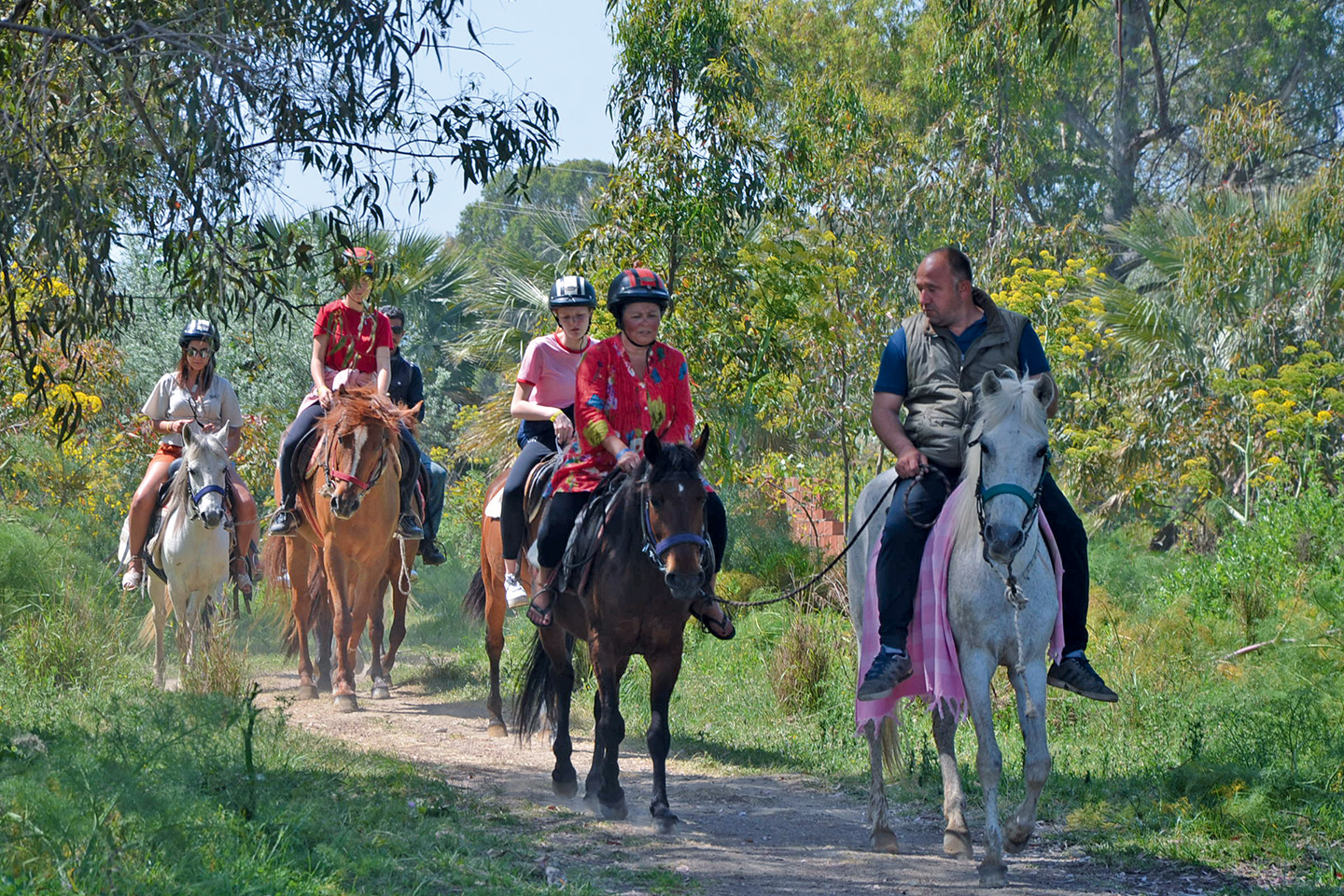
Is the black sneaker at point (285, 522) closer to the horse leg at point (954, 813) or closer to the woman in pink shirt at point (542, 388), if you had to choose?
the woman in pink shirt at point (542, 388)

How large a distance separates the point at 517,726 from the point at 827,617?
4075 mm

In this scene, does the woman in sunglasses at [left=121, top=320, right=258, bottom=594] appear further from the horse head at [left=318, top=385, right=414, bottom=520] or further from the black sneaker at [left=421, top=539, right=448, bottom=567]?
the black sneaker at [left=421, top=539, right=448, bottom=567]

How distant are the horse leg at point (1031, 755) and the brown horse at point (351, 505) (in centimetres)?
631

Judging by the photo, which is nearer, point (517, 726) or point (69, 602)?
point (517, 726)

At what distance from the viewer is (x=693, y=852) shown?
6062 millimetres

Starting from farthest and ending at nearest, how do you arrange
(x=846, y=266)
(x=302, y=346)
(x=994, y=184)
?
(x=302, y=346) < (x=994, y=184) < (x=846, y=266)

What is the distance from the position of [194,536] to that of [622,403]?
200 inches

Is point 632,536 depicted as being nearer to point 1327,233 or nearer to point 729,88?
point 729,88

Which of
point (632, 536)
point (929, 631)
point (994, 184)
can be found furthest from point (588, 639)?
point (994, 184)

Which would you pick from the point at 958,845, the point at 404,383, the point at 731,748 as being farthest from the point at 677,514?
the point at 404,383

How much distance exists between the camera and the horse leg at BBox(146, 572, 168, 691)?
10453mm

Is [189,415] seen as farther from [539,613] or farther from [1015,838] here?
[1015,838]

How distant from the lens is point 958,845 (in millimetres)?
5840

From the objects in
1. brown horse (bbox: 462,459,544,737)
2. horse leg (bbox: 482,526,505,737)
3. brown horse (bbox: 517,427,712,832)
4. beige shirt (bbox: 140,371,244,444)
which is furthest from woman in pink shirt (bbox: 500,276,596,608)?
beige shirt (bbox: 140,371,244,444)
